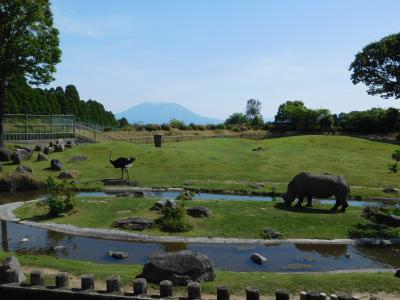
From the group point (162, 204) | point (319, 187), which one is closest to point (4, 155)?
point (162, 204)

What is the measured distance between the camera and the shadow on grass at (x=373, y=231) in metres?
20.0

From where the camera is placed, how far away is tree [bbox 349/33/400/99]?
181ft

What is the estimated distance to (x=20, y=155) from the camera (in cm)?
3856

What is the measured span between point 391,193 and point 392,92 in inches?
1149

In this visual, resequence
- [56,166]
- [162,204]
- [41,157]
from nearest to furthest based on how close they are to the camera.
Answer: [162,204]
[56,166]
[41,157]

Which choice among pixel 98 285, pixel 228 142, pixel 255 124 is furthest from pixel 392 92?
pixel 98 285

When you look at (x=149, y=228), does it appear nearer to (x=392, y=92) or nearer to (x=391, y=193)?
(x=391, y=193)

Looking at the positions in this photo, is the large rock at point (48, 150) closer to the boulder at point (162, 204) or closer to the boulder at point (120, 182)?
the boulder at point (120, 182)

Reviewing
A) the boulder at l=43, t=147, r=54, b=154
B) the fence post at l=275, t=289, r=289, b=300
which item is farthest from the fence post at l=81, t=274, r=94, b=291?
the boulder at l=43, t=147, r=54, b=154

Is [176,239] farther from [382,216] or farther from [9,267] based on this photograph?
[382,216]

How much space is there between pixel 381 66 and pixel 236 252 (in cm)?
4562

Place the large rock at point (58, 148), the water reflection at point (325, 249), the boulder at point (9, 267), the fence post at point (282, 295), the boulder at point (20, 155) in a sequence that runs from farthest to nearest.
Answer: the large rock at point (58, 148) → the boulder at point (20, 155) → the water reflection at point (325, 249) → the boulder at point (9, 267) → the fence post at point (282, 295)

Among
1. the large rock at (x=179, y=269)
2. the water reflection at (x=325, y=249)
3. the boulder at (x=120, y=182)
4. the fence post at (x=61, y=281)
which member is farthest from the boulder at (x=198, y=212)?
the fence post at (x=61, y=281)

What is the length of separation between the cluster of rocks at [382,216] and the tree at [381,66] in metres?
36.5
